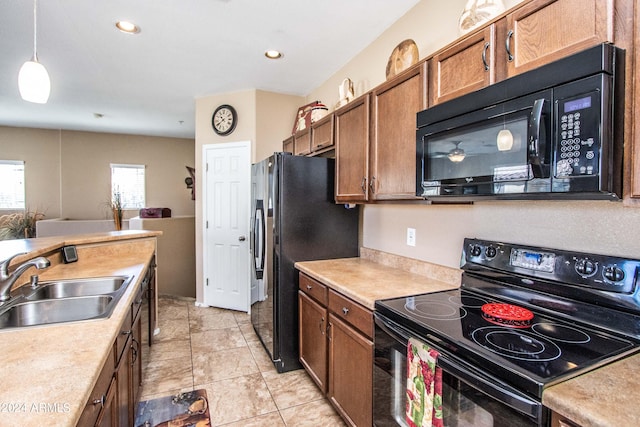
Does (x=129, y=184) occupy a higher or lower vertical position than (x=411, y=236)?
higher

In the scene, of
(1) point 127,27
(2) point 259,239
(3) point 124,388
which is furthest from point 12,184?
(3) point 124,388

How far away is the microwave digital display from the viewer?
958mm

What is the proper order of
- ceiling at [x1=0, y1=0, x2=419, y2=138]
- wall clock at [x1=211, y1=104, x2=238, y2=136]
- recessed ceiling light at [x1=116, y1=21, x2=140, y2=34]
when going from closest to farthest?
ceiling at [x1=0, y1=0, x2=419, y2=138], recessed ceiling light at [x1=116, y1=21, x2=140, y2=34], wall clock at [x1=211, y1=104, x2=238, y2=136]

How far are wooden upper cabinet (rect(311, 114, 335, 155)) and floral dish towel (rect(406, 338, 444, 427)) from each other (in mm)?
1740

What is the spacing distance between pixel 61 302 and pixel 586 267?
7.65ft

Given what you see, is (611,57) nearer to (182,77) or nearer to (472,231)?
(472,231)

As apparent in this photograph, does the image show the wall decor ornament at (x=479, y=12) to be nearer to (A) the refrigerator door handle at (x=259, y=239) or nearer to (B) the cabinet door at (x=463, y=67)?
(B) the cabinet door at (x=463, y=67)

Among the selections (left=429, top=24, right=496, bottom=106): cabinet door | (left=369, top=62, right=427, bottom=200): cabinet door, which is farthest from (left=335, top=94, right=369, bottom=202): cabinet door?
(left=429, top=24, right=496, bottom=106): cabinet door

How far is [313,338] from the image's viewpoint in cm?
229

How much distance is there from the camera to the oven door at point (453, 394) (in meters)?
0.87

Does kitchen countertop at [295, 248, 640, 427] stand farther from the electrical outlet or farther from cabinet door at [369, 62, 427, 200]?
cabinet door at [369, 62, 427, 200]

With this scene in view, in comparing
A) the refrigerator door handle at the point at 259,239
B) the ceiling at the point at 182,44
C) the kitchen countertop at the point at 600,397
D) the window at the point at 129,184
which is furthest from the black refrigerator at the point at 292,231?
the window at the point at 129,184

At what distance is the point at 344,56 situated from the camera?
3053 mm

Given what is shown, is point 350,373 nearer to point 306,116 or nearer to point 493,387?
point 493,387
